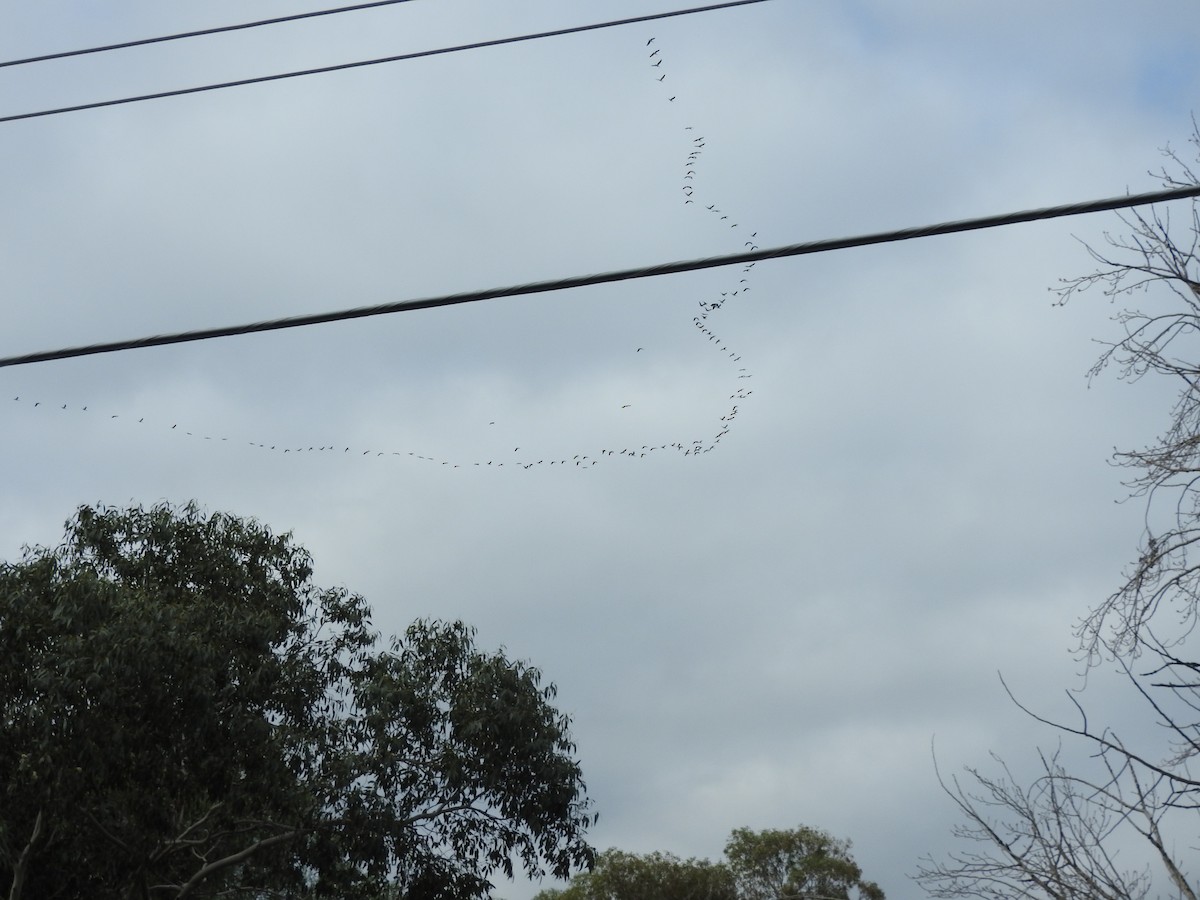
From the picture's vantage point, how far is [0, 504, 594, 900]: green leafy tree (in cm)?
1755

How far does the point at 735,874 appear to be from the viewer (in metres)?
60.8

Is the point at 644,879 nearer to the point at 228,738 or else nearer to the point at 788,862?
the point at 788,862

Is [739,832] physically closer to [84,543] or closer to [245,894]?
[245,894]

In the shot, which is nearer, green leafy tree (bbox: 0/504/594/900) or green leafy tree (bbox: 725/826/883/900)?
green leafy tree (bbox: 0/504/594/900)

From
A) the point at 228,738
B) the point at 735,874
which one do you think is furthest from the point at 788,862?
the point at 228,738

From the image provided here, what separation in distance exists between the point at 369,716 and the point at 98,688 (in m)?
5.62

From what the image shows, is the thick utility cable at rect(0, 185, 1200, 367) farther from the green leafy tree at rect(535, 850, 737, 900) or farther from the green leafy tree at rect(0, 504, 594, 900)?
the green leafy tree at rect(535, 850, 737, 900)

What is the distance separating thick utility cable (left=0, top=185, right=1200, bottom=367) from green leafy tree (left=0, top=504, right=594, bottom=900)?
1262cm

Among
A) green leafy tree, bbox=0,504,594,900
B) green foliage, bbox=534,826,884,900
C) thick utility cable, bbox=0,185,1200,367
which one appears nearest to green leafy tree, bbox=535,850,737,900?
green foliage, bbox=534,826,884,900

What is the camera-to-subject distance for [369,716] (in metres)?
22.0

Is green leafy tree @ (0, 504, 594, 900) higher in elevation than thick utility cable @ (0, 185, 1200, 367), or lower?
higher

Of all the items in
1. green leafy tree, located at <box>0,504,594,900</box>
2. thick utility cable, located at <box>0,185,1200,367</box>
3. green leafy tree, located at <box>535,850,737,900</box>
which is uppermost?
green leafy tree, located at <box>535,850,737,900</box>

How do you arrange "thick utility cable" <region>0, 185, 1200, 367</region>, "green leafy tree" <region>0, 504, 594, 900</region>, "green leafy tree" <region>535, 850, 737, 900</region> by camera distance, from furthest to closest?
"green leafy tree" <region>535, 850, 737, 900</region>
"green leafy tree" <region>0, 504, 594, 900</region>
"thick utility cable" <region>0, 185, 1200, 367</region>

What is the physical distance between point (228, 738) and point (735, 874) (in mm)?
45779
